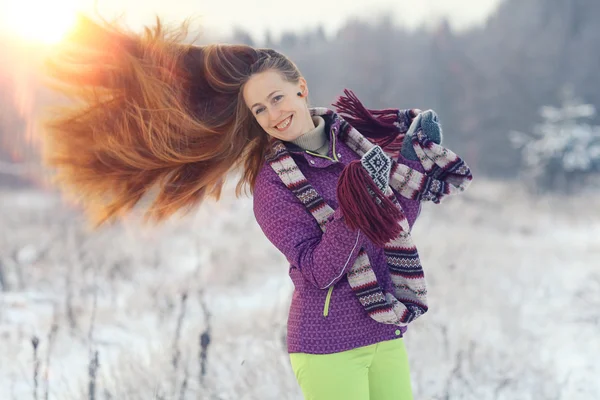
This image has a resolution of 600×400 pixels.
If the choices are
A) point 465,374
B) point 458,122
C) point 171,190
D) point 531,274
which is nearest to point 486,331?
point 465,374

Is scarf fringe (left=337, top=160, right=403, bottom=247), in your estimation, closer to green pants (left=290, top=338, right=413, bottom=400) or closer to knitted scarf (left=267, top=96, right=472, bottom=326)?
knitted scarf (left=267, top=96, right=472, bottom=326)

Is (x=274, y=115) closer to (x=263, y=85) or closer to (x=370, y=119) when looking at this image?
(x=263, y=85)

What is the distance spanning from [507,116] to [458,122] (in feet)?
3.49

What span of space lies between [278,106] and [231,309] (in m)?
2.91

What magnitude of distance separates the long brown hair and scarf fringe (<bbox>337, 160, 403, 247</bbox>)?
41 centimetres

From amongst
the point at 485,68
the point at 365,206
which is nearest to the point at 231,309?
the point at 365,206

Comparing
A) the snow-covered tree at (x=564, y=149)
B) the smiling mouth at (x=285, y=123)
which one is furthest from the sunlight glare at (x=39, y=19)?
the snow-covered tree at (x=564, y=149)

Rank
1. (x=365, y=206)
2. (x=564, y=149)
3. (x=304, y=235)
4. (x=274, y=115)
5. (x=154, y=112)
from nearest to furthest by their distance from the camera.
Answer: (x=365, y=206), (x=304, y=235), (x=274, y=115), (x=154, y=112), (x=564, y=149)

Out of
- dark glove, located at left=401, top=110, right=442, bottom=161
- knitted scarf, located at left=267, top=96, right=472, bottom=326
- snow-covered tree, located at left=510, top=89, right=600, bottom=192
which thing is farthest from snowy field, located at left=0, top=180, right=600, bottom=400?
snow-covered tree, located at left=510, top=89, right=600, bottom=192

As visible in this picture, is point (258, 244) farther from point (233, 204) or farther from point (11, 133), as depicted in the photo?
point (11, 133)

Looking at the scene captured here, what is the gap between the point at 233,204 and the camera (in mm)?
6684

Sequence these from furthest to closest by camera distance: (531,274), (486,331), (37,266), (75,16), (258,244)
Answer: (258,244) < (531,274) < (37,266) < (486,331) < (75,16)

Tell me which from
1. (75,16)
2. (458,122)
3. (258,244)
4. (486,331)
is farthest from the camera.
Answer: (458,122)

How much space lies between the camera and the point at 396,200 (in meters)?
1.38
